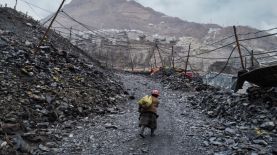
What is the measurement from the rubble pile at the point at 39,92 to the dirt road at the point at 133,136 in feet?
1.99

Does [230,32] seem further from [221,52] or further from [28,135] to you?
[28,135]

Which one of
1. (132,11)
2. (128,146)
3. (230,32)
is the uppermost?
(132,11)

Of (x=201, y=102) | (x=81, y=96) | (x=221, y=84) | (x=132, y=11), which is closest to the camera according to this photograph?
(x=81, y=96)

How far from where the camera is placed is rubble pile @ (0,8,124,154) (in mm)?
10172

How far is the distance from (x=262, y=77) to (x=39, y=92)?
24.7 feet

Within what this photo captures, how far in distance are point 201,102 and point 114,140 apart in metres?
7.97

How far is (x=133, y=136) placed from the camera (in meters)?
11.2

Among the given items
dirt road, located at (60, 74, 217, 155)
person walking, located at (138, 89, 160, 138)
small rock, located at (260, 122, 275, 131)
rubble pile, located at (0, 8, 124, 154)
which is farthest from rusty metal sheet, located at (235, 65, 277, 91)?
rubble pile, located at (0, 8, 124, 154)

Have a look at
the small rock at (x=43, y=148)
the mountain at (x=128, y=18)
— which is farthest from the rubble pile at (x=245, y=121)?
the mountain at (x=128, y=18)

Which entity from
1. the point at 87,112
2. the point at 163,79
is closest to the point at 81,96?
the point at 87,112

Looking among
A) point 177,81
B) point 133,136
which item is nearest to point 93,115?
point 133,136

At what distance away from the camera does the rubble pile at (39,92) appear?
10.2 metres

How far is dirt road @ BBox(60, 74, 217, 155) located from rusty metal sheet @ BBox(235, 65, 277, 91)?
1.97 metres

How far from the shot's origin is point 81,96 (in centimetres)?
1498
